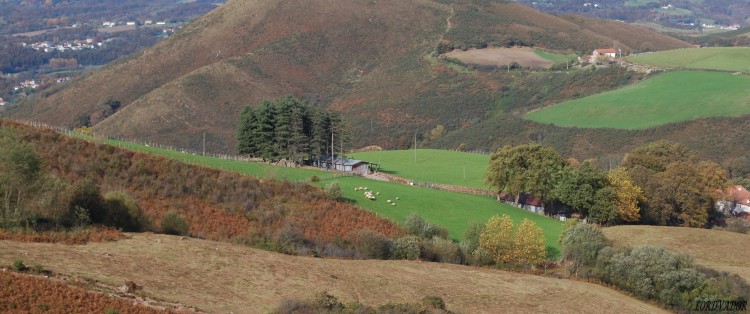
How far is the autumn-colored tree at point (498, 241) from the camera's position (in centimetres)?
5188

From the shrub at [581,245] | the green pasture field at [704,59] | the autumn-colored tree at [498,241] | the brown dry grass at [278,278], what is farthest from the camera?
the green pasture field at [704,59]

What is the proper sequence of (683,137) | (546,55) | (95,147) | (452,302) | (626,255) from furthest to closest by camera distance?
(546,55) < (683,137) < (95,147) < (626,255) < (452,302)

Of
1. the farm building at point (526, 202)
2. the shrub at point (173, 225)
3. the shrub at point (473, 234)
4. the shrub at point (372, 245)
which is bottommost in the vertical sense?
the farm building at point (526, 202)

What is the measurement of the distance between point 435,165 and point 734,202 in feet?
100

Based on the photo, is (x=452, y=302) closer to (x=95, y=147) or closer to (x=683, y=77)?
(x=95, y=147)

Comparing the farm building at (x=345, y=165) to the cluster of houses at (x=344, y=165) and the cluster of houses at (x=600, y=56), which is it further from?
the cluster of houses at (x=600, y=56)

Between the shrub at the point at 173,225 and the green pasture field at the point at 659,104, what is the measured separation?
8513cm

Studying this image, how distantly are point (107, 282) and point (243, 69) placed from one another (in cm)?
13753

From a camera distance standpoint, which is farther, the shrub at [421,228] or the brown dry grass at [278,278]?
the shrub at [421,228]

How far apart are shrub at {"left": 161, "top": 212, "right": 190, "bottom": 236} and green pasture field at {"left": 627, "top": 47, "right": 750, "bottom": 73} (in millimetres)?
121594

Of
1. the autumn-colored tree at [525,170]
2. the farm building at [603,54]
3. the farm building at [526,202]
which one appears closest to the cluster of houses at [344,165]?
the autumn-colored tree at [525,170]

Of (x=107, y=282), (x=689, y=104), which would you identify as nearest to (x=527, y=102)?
(x=689, y=104)

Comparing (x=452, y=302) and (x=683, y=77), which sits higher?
(x=683, y=77)

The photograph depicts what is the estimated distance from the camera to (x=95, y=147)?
55688mm
